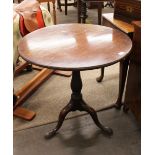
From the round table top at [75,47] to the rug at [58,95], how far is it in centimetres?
74

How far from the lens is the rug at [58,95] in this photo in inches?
77.2

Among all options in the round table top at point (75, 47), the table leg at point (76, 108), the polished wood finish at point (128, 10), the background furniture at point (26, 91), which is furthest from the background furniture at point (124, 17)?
the background furniture at point (26, 91)

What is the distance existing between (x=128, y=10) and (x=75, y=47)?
605 millimetres

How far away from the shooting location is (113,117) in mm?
1957

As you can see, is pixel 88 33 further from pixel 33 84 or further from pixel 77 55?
pixel 33 84

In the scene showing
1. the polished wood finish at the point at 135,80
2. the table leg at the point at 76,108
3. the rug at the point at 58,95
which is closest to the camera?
the polished wood finish at the point at 135,80

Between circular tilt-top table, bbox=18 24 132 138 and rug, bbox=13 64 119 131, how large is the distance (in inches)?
10.3

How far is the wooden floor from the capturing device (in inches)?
64.4

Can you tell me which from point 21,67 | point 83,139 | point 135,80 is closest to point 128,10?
point 135,80

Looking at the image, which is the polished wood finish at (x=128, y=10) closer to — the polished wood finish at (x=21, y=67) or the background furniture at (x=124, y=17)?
the background furniture at (x=124, y=17)

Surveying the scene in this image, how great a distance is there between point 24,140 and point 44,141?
16 cm

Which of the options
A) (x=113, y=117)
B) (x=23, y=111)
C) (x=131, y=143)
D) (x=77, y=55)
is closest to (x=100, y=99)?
(x=113, y=117)

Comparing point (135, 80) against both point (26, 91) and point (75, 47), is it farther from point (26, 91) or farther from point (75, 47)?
point (26, 91)

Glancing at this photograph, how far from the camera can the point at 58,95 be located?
2262mm
